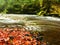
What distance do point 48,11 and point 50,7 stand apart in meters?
0.60

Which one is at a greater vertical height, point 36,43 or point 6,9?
point 36,43

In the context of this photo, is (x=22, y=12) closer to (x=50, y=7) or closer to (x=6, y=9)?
(x=6, y=9)

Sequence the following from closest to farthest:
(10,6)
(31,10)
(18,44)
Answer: (18,44) → (31,10) → (10,6)

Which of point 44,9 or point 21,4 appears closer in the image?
point 44,9

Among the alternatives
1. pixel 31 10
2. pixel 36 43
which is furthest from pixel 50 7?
pixel 36 43

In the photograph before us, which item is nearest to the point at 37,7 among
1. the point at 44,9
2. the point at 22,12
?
the point at 44,9

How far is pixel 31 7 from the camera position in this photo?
86.3ft

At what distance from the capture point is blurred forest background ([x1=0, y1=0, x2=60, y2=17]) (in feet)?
79.6

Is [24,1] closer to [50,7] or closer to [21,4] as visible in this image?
[21,4]

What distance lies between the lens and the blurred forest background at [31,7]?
2425cm

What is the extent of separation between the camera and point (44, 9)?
24891 mm

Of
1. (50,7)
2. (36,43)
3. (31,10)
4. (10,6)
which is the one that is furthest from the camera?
(10,6)

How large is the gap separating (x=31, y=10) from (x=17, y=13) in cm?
266

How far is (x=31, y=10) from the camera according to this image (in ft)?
87.2
